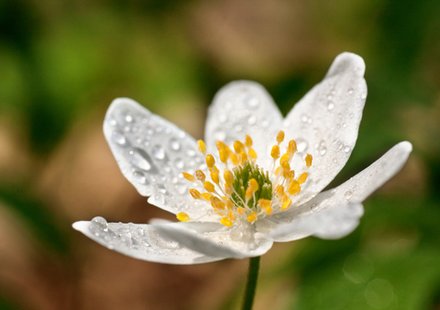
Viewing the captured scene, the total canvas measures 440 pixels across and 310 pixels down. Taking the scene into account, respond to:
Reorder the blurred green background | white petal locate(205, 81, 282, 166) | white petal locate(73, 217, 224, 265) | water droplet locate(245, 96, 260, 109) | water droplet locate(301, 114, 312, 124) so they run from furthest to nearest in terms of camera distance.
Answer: the blurred green background, water droplet locate(245, 96, 260, 109), white petal locate(205, 81, 282, 166), water droplet locate(301, 114, 312, 124), white petal locate(73, 217, 224, 265)

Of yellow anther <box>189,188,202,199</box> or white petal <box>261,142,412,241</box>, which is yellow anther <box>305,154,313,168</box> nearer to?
white petal <box>261,142,412,241</box>

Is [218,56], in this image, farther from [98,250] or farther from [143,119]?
[143,119]

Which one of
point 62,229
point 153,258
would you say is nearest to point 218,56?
point 62,229

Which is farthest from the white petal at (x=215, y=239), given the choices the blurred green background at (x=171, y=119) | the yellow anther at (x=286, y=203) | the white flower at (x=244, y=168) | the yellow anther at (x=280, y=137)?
the blurred green background at (x=171, y=119)

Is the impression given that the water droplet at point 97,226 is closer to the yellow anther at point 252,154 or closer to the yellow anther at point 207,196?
the yellow anther at point 207,196

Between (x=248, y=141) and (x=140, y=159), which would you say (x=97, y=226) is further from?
(x=248, y=141)

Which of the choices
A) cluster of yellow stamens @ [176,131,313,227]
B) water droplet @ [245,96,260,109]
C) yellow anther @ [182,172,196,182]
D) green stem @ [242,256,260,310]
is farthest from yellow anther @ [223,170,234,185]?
water droplet @ [245,96,260,109]

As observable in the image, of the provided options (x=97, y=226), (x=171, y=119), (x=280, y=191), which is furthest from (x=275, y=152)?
(x=171, y=119)
